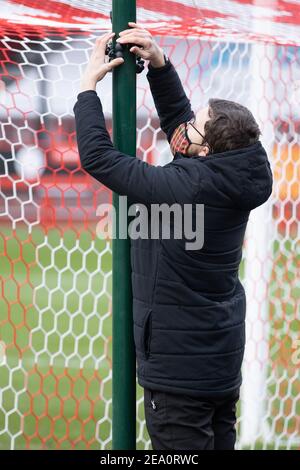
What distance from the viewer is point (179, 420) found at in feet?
6.77

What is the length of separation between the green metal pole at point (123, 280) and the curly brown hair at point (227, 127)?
0.22m

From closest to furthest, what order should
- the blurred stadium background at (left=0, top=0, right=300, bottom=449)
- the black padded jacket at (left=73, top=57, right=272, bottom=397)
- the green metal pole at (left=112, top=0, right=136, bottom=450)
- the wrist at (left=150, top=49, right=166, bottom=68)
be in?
1. the black padded jacket at (left=73, top=57, right=272, bottom=397)
2. the green metal pole at (left=112, top=0, right=136, bottom=450)
3. the wrist at (left=150, top=49, right=166, bottom=68)
4. the blurred stadium background at (left=0, top=0, right=300, bottom=449)

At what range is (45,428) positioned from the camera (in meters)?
3.82

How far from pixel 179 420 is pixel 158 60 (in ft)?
3.43

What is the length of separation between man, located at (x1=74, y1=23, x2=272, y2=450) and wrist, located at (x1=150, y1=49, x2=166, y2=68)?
3cm

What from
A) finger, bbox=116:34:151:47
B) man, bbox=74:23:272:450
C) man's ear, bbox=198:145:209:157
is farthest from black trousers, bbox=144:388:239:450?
finger, bbox=116:34:151:47

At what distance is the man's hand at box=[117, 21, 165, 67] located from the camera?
1.99m

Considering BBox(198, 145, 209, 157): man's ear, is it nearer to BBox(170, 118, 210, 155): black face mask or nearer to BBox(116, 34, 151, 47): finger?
BBox(170, 118, 210, 155): black face mask

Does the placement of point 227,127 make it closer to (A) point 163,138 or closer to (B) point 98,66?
(B) point 98,66

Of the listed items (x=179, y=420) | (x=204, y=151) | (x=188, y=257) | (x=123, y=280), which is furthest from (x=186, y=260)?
(x=179, y=420)

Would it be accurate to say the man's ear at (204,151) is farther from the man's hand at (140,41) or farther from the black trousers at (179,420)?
the black trousers at (179,420)
